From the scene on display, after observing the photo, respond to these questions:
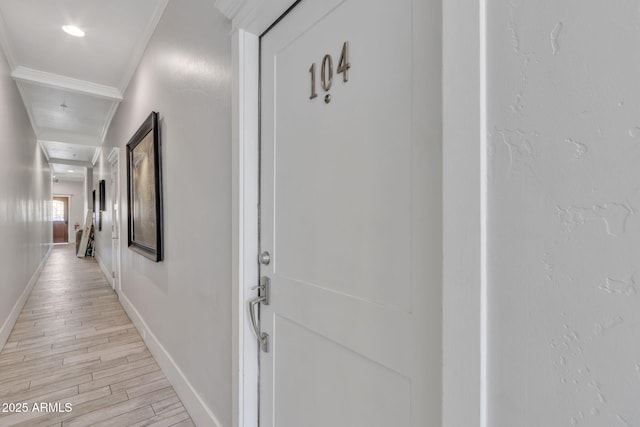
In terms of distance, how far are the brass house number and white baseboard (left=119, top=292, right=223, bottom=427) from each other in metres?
1.59

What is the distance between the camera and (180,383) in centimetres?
200

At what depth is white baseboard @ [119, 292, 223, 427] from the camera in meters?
1.66

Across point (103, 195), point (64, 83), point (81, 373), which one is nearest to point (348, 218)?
point (81, 373)

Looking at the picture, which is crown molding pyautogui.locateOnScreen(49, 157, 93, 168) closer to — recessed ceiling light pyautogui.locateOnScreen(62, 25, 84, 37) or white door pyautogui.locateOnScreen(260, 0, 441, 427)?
recessed ceiling light pyautogui.locateOnScreen(62, 25, 84, 37)

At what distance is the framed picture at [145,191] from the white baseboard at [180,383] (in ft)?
2.33

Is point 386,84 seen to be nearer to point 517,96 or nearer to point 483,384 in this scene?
point 517,96

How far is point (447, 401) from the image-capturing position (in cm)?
56

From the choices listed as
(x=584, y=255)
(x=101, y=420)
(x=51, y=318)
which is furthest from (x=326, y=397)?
(x=51, y=318)

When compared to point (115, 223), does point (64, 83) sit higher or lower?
higher

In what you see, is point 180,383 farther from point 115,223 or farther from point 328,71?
point 115,223

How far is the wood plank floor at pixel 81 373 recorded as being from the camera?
184 centimetres

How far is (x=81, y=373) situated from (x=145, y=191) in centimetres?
144

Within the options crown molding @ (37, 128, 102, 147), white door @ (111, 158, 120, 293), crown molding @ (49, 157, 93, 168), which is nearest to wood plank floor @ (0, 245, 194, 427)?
white door @ (111, 158, 120, 293)

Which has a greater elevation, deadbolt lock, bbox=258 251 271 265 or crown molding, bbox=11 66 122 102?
crown molding, bbox=11 66 122 102
